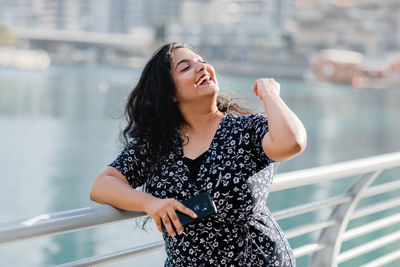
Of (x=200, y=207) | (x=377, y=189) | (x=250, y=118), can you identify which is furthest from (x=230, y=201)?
(x=377, y=189)

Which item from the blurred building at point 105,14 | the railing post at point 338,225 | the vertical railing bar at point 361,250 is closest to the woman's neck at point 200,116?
the railing post at point 338,225

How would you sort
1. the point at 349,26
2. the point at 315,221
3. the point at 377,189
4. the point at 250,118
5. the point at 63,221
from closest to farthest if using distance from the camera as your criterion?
the point at 63,221, the point at 250,118, the point at 315,221, the point at 377,189, the point at 349,26

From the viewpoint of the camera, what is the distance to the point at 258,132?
1.12 metres

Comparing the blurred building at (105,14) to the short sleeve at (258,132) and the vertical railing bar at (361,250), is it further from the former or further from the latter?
the short sleeve at (258,132)

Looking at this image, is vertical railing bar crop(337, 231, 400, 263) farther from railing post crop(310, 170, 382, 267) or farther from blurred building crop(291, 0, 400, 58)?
blurred building crop(291, 0, 400, 58)

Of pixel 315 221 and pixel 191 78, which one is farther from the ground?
pixel 191 78

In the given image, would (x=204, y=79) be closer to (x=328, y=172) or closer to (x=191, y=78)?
(x=191, y=78)

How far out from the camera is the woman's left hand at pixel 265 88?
3.78 feet

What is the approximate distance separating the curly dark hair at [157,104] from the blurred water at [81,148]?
0.25 meters

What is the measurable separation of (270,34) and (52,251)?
60313 millimetres

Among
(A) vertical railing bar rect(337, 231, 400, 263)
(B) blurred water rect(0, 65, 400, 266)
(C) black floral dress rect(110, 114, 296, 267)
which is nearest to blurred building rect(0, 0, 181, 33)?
(B) blurred water rect(0, 65, 400, 266)

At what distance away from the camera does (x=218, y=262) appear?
1.09 meters

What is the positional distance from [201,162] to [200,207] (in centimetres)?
11

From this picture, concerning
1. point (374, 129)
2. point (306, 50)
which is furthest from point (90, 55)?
point (374, 129)
